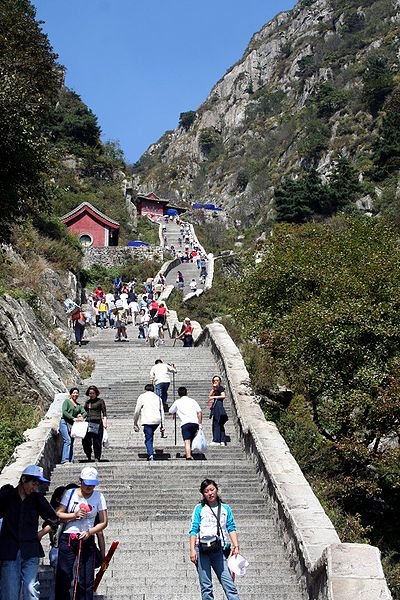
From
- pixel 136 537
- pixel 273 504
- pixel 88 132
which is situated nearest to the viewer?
pixel 136 537

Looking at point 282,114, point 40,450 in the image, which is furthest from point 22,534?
point 282,114

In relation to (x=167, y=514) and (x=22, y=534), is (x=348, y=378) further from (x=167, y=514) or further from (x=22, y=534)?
(x=22, y=534)

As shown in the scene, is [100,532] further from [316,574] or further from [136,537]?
[136,537]

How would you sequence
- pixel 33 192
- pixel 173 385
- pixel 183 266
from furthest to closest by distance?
pixel 183 266
pixel 173 385
pixel 33 192

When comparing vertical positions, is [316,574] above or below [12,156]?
below

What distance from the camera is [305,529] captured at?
7.86 metres

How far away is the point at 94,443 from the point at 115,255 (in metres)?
37.1

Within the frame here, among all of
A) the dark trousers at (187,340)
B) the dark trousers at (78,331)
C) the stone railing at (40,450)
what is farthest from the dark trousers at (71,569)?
the dark trousers at (187,340)

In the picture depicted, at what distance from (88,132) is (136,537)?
55549mm

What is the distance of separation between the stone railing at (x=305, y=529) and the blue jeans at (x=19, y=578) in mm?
2418

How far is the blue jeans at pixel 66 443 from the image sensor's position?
1137 centimetres

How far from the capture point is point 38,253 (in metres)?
29.1

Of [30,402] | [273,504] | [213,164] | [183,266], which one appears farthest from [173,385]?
[213,164]

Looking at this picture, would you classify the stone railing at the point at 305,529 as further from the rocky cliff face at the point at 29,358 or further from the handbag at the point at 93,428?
the rocky cliff face at the point at 29,358
